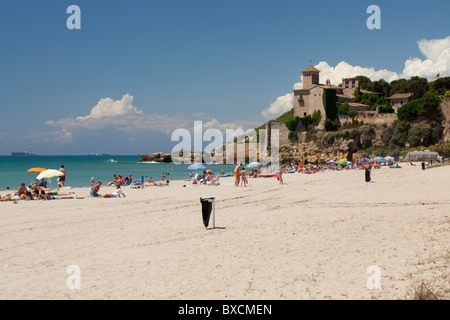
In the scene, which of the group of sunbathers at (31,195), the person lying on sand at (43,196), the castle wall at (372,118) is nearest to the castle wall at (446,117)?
the castle wall at (372,118)

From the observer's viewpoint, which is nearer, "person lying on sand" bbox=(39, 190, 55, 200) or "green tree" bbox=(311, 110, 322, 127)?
"person lying on sand" bbox=(39, 190, 55, 200)

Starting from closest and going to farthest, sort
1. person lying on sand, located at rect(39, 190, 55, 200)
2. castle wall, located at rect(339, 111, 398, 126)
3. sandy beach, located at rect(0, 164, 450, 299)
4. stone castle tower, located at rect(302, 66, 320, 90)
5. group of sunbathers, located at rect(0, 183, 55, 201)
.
→ 1. sandy beach, located at rect(0, 164, 450, 299)
2. group of sunbathers, located at rect(0, 183, 55, 201)
3. person lying on sand, located at rect(39, 190, 55, 200)
4. castle wall, located at rect(339, 111, 398, 126)
5. stone castle tower, located at rect(302, 66, 320, 90)

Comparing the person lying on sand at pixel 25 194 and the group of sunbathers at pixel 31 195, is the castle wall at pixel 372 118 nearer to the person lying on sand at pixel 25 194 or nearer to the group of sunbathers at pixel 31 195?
the group of sunbathers at pixel 31 195

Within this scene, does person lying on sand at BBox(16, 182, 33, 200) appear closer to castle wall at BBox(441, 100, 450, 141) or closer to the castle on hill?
castle wall at BBox(441, 100, 450, 141)

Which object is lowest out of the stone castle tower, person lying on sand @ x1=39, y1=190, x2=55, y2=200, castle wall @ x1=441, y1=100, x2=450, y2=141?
person lying on sand @ x1=39, y1=190, x2=55, y2=200

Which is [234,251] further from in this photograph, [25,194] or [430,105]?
[430,105]

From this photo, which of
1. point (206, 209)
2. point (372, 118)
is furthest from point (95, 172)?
point (206, 209)

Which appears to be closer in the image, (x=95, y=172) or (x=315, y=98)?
(x=95, y=172)

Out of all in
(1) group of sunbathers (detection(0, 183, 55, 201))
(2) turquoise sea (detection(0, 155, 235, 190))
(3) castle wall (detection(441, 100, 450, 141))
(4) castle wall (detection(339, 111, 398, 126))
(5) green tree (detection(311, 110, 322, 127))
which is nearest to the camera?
(1) group of sunbathers (detection(0, 183, 55, 201))

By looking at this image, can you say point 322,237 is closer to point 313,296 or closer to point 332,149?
point 313,296

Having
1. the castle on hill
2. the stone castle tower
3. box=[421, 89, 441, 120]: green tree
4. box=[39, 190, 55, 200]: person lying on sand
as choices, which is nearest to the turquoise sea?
box=[39, 190, 55, 200]: person lying on sand

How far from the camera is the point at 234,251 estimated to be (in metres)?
8.12

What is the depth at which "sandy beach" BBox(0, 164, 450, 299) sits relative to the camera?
19.4ft
